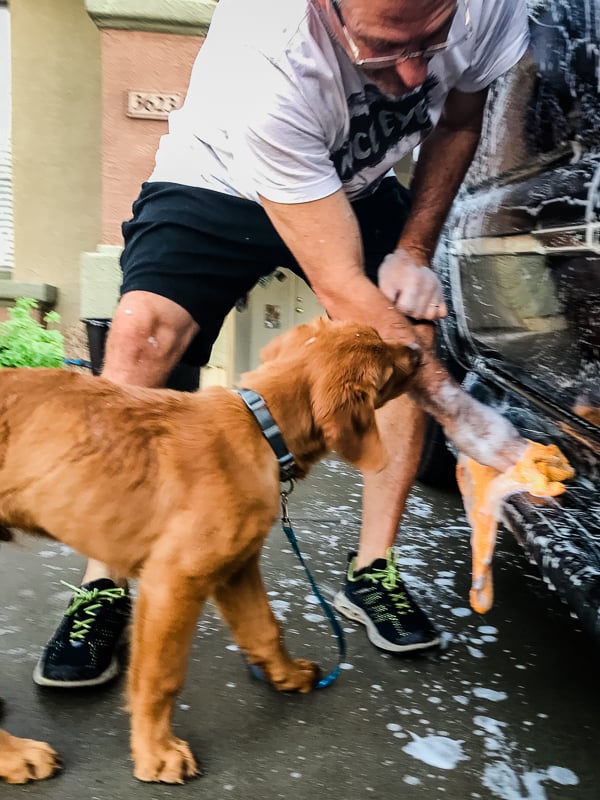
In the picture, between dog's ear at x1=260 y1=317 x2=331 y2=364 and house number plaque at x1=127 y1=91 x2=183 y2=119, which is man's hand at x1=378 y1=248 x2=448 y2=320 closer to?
dog's ear at x1=260 y1=317 x2=331 y2=364

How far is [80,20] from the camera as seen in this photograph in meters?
4.14

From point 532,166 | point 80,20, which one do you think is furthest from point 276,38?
point 80,20

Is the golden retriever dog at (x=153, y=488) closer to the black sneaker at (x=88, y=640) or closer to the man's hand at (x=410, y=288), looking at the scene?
the black sneaker at (x=88, y=640)

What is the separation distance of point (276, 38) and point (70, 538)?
144cm

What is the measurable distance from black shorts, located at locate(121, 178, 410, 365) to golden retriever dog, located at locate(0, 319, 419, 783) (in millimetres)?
570

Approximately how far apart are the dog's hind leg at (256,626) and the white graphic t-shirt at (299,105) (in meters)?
1.02

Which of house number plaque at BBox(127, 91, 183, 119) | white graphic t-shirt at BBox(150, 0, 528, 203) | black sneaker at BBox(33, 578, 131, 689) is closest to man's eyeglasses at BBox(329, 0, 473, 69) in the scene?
white graphic t-shirt at BBox(150, 0, 528, 203)

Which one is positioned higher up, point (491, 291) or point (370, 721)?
point (491, 291)

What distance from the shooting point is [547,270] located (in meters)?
1.80

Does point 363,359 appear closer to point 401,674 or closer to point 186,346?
point 186,346

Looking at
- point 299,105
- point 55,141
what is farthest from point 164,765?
point 55,141

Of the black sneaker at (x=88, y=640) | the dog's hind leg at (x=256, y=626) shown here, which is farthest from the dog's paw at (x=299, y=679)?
the black sneaker at (x=88, y=640)

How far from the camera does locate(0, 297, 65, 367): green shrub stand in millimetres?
3369

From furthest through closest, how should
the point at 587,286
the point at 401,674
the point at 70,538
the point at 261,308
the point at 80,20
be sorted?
the point at 80,20
the point at 261,308
the point at 401,674
the point at 587,286
the point at 70,538
